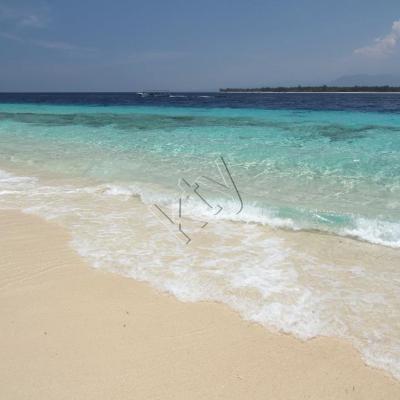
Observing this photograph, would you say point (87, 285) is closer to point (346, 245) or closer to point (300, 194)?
point (346, 245)

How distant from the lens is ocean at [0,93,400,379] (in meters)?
3.08

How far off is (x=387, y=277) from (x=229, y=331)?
5.93ft

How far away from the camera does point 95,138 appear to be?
44.0ft

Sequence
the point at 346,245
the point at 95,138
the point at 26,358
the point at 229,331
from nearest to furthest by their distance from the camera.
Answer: the point at 26,358
the point at 229,331
the point at 346,245
the point at 95,138

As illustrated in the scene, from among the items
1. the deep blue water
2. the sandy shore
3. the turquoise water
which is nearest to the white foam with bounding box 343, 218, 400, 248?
the turquoise water

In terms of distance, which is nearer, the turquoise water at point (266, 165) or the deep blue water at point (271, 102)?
the turquoise water at point (266, 165)

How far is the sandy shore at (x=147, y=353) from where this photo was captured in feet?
7.26

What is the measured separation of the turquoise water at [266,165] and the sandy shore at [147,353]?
2.36 m

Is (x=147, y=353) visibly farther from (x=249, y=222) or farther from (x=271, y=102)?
(x=271, y=102)

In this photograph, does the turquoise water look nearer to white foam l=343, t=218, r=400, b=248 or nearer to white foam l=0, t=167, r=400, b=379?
white foam l=343, t=218, r=400, b=248

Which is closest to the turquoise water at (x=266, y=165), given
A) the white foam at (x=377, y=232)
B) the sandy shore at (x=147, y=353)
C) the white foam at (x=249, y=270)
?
the white foam at (x=377, y=232)

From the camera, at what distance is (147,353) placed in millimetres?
2490

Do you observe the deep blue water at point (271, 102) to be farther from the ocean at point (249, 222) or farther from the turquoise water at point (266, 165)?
the ocean at point (249, 222)

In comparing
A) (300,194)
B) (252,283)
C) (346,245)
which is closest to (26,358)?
(252,283)
